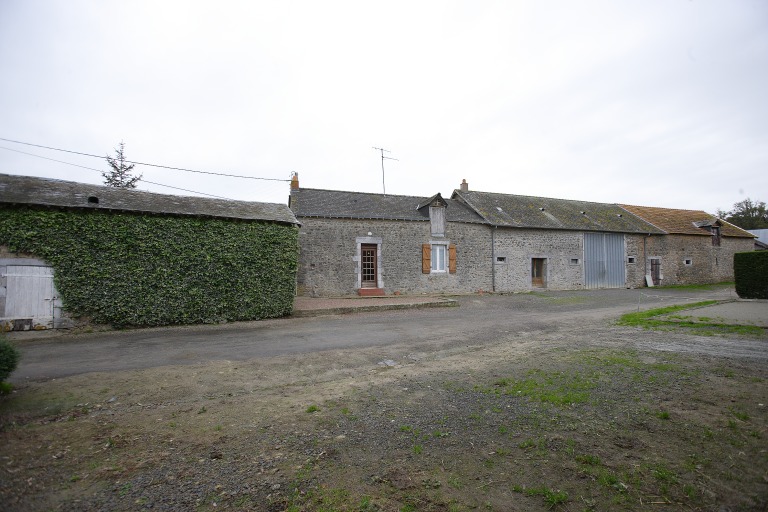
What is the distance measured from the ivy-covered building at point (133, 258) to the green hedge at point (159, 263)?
3cm

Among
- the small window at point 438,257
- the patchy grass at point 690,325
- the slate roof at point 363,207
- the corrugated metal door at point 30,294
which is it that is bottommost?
the patchy grass at point 690,325

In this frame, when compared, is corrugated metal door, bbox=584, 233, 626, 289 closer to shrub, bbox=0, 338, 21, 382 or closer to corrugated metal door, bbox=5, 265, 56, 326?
shrub, bbox=0, 338, 21, 382

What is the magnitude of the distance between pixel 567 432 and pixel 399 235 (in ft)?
46.7

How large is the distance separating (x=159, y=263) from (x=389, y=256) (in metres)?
9.61

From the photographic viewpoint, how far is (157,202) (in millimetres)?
10742

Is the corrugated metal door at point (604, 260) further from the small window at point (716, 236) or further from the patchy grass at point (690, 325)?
the patchy grass at point (690, 325)

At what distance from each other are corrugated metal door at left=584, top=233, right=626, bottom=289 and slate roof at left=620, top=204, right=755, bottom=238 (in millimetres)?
4597

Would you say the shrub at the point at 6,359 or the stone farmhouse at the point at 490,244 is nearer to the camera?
the shrub at the point at 6,359

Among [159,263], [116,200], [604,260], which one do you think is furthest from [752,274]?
[116,200]

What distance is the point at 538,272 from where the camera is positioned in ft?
66.9

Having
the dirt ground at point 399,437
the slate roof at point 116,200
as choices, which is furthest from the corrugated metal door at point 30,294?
A: the dirt ground at point 399,437

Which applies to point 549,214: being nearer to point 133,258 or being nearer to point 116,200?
point 133,258

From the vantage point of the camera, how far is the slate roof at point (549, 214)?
2016 cm

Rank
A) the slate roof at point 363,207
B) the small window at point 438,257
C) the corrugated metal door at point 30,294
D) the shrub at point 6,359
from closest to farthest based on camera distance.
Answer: the shrub at point 6,359 → the corrugated metal door at point 30,294 → the slate roof at point 363,207 → the small window at point 438,257
